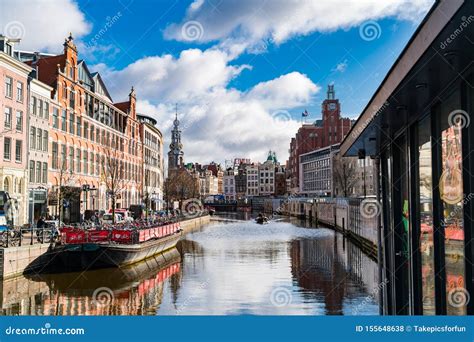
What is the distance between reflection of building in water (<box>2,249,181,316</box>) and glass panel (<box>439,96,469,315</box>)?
43.4 ft

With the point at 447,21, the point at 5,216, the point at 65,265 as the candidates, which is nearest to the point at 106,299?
the point at 65,265

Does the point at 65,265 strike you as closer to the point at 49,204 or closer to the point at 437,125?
the point at 49,204

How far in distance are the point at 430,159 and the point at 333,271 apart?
21597 millimetres

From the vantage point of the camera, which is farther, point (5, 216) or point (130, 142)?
point (130, 142)

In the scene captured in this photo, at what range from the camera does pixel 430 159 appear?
305 inches

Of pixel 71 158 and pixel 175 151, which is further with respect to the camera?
pixel 175 151

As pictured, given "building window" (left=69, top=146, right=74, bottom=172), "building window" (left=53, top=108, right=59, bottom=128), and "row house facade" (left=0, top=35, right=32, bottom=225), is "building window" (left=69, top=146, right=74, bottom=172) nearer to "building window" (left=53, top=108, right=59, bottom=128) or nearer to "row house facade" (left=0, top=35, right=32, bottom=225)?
"building window" (left=53, top=108, right=59, bottom=128)

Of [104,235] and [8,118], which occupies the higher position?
[8,118]

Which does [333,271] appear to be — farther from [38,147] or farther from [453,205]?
[38,147]

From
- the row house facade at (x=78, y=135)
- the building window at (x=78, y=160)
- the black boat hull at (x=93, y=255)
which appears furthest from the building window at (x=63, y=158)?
the black boat hull at (x=93, y=255)

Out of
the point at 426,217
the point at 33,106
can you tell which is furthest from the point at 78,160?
the point at 426,217

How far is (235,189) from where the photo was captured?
7761 inches

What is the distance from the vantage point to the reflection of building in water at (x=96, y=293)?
18219 mm

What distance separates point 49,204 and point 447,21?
41040 millimetres
